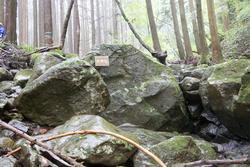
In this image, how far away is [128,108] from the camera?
6.74 metres

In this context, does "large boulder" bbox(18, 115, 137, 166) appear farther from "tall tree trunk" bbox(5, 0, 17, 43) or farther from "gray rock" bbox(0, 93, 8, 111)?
"tall tree trunk" bbox(5, 0, 17, 43)

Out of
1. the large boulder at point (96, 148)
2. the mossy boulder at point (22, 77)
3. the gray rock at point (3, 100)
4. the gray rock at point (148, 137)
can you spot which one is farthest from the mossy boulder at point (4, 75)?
the large boulder at point (96, 148)

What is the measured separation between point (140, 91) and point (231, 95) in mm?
1893

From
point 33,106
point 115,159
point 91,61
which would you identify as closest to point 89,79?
point 33,106

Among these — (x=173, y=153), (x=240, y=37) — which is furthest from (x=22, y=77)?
(x=240, y=37)

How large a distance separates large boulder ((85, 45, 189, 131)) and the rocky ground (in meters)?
0.02

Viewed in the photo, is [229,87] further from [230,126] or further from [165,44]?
[165,44]

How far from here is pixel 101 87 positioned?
5.84 metres

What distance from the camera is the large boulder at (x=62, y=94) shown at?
5.39m

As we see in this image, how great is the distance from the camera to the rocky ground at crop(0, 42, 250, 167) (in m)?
4.39

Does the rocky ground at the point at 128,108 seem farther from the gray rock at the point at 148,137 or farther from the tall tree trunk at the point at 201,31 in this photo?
the tall tree trunk at the point at 201,31

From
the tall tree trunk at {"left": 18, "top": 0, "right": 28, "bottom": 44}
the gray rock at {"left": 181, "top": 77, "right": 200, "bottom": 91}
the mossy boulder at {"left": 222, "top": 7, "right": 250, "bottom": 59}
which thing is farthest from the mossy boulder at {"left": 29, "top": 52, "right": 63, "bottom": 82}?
the tall tree trunk at {"left": 18, "top": 0, "right": 28, "bottom": 44}

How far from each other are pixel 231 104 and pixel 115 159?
7.80 feet

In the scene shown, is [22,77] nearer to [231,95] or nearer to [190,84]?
[190,84]
